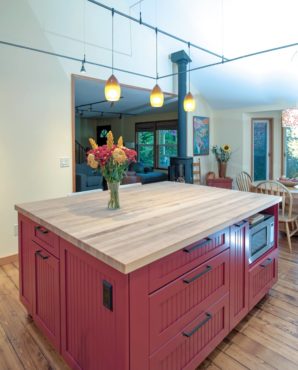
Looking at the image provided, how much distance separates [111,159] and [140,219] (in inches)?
17.5

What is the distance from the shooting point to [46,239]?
181 centimetres

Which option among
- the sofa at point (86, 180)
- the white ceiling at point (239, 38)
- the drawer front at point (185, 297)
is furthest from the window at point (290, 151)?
the drawer front at point (185, 297)

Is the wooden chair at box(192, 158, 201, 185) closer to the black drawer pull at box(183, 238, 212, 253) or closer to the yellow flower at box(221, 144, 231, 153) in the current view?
the yellow flower at box(221, 144, 231, 153)

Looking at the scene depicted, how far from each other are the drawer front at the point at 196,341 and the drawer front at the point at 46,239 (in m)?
0.81

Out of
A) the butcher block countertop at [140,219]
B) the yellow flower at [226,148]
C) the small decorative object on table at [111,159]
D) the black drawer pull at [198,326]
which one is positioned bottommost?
the black drawer pull at [198,326]

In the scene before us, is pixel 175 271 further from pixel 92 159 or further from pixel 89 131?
pixel 89 131

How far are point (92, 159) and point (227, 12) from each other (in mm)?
3520

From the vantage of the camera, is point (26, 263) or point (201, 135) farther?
point (201, 135)

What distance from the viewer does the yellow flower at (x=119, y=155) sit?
1.87 meters

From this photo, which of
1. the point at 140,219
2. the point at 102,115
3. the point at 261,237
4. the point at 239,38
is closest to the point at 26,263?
the point at 140,219

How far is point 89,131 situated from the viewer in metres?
12.0

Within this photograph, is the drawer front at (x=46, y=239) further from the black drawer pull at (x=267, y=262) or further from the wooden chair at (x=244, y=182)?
the wooden chair at (x=244, y=182)

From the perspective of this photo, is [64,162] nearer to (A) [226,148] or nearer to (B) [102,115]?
(A) [226,148]

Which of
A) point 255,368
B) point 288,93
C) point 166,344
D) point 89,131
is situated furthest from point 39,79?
point 89,131
